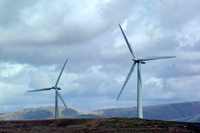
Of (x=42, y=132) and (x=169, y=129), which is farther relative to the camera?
(x=42, y=132)

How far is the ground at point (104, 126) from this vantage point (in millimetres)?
91312

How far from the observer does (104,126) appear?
104 m

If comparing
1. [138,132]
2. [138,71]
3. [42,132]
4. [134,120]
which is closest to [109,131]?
[138,132]

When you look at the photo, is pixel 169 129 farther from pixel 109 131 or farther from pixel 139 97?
pixel 139 97

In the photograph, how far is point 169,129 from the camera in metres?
88.6

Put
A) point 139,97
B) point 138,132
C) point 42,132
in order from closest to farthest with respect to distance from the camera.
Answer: point 138,132, point 42,132, point 139,97

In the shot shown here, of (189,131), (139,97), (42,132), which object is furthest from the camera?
(139,97)

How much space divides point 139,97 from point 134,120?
28.6ft

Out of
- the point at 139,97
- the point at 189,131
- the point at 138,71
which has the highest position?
the point at 138,71

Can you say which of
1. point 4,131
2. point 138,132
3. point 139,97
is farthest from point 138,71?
point 4,131

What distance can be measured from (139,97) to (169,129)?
25583mm

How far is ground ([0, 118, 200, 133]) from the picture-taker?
91.3 metres

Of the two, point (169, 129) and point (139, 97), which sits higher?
point (139, 97)

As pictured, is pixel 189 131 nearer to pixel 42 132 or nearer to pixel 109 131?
pixel 109 131
